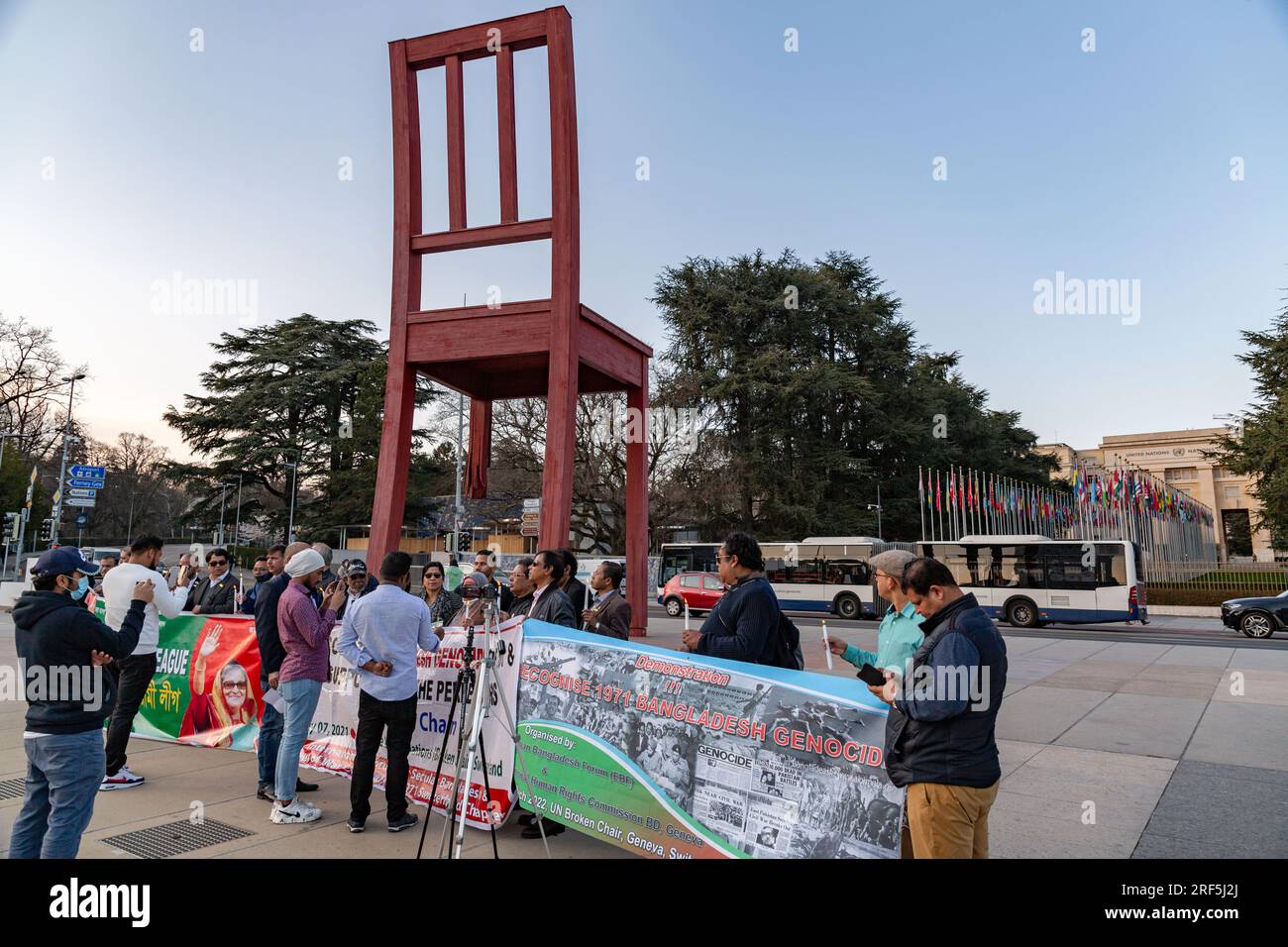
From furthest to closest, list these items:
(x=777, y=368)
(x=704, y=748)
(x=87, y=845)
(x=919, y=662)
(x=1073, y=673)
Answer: (x=777, y=368), (x=1073, y=673), (x=87, y=845), (x=704, y=748), (x=919, y=662)

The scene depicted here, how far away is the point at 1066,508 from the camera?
45500 millimetres

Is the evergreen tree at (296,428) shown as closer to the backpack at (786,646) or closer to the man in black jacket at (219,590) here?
the man in black jacket at (219,590)

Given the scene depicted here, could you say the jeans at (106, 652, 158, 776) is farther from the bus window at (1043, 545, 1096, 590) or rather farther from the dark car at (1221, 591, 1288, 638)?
the bus window at (1043, 545, 1096, 590)

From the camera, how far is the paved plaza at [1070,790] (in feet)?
13.1

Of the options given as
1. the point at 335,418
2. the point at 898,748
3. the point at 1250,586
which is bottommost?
the point at 1250,586

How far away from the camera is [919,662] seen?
258 centimetres

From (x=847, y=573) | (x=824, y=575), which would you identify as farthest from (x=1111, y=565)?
(x=824, y=575)

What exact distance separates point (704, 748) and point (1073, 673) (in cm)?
948

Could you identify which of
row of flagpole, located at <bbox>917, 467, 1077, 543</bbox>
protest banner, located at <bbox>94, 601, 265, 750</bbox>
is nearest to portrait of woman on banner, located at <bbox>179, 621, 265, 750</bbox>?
protest banner, located at <bbox>94, 601, 265, 750</bbox>

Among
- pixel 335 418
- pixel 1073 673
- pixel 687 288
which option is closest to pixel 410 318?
pixel 1073 673

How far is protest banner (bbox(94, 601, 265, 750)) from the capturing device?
6168 mm

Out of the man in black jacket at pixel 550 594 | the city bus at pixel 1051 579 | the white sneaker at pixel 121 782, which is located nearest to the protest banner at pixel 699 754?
the man in black jacket at pixel 550 594

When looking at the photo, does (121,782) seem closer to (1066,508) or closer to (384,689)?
(384,689)
